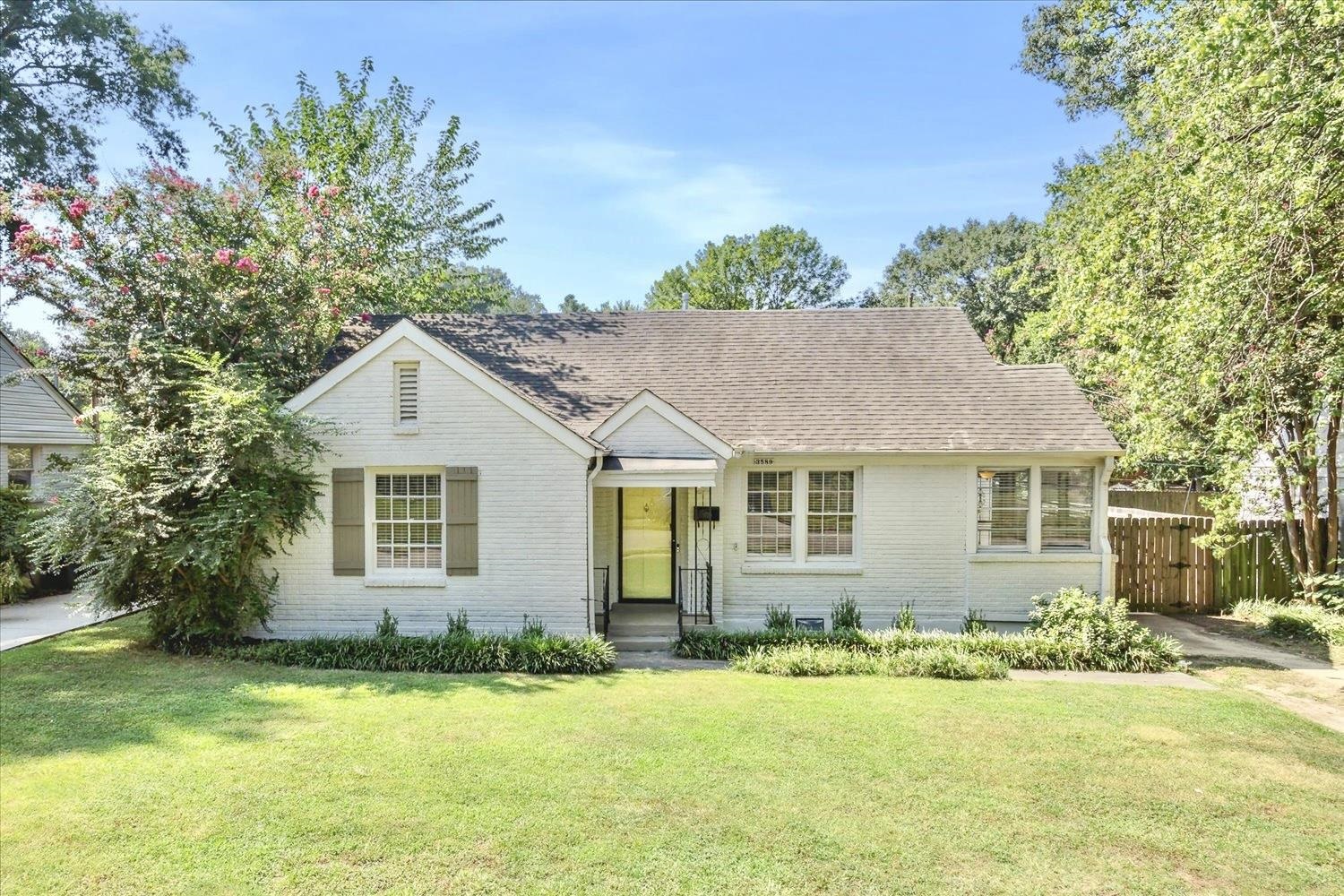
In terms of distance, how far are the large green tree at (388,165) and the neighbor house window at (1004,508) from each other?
15.3 meters

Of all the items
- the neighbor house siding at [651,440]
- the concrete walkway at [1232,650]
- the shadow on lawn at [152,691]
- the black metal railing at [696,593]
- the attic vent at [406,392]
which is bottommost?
the concrete walkway at [1232,650]

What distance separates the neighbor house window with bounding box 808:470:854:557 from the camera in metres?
11.9

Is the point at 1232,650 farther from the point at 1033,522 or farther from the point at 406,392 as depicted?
the point at 406,392

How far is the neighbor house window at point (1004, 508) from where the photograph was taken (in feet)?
38.7

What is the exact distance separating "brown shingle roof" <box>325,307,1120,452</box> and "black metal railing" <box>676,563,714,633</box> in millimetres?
2260

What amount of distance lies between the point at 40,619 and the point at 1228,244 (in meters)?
18.3

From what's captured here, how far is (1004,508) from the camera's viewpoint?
11.8 metres

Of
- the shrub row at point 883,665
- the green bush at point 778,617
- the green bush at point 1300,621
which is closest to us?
the shrub row at point 883,665

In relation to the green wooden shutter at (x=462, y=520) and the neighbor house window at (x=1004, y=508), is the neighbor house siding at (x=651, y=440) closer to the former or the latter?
the green wooden shutter at (x=462, y=520)

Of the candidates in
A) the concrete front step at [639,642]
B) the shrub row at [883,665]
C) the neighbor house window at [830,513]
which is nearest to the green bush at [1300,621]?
the shrub row at [883,665]

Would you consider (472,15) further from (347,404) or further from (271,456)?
(271,456)

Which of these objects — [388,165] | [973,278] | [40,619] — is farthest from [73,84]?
[973,278]

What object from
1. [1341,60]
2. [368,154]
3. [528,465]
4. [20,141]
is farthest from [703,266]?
[1341,60]

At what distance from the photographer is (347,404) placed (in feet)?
34.2
